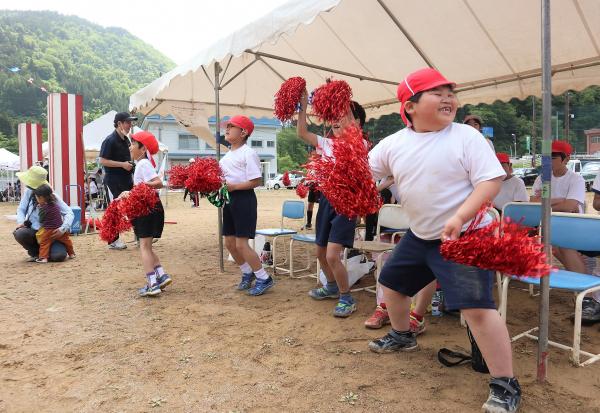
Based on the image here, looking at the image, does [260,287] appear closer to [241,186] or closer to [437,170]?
[241,186]

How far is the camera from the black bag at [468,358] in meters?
2.73

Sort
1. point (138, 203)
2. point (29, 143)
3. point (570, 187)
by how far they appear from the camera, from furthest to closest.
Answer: point (29, 143) → point (570, 187) → point (138, 203)

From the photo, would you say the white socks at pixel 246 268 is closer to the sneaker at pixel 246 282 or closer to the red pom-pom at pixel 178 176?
the sneaker at pixel 246 282

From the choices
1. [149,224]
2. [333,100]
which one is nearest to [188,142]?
[149,224]

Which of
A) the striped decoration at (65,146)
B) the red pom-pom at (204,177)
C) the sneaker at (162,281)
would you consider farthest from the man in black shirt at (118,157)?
the striped decoration at (65,146)

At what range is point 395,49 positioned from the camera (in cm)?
629

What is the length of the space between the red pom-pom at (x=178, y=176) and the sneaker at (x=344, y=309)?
196cm

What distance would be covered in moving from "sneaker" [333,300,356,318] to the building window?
42555mm

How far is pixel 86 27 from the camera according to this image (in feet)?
470

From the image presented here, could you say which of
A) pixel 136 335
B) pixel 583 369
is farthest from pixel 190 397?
pixel 583 369

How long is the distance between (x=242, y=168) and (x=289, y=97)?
0.96 meters

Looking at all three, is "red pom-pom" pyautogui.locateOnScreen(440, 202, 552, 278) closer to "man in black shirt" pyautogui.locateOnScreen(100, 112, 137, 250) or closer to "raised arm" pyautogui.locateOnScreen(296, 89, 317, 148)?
"raised arm" pyautogui.locateOnScreen(296, 89, 317, 148)

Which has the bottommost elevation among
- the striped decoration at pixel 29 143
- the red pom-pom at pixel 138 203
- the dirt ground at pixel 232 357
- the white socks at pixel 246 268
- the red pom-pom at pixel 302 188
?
the dirt ground at pixel 232 357

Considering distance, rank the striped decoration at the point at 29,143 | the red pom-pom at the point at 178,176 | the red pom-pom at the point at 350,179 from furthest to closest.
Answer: the striped decoration at the point at 29,143
the red pom-pom at the point at 178,176
the red pom-pom at the point at 350,179
